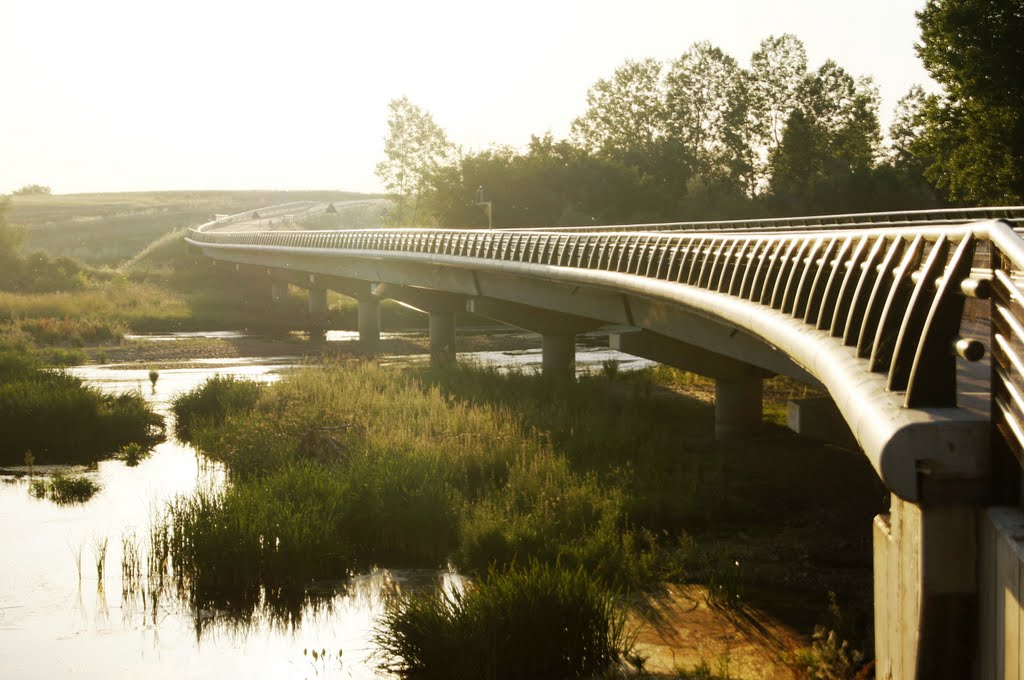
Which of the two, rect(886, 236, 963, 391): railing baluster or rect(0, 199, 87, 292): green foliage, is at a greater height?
rect(886, 236, 963, 391): railing baluster

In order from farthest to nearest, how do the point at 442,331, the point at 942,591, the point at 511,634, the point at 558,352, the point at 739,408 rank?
the point at 442,331, the point at 558,352, the point at 739,408, the point at 511,634, the point at 942,591

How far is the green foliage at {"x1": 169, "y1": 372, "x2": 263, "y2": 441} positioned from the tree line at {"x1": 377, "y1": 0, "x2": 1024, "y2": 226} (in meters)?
26.5

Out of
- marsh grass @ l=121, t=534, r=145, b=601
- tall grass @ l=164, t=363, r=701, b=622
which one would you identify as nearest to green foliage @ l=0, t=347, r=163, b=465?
tall grass @ l=164, t=363, r=701, b=622

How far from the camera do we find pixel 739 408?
26.6 meters

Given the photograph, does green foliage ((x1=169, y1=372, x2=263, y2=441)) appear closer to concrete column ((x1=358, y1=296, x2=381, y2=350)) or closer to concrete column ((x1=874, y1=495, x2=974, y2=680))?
concrete column ((x1=874, y1=495, x2=974, y2=680))

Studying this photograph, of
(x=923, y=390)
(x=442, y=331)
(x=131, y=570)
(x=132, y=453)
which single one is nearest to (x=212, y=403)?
(x=132, y=453)

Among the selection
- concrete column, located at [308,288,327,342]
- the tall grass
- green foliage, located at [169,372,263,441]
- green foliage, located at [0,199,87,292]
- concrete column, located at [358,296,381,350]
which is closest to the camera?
the tall grass

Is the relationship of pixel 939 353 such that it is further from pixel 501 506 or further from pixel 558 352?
pixel 558 352

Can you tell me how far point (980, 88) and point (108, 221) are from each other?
454 feet

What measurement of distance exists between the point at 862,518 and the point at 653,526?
3.20 meters

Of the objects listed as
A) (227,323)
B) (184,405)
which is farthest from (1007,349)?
(227,323)

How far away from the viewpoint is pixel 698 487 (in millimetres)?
20328

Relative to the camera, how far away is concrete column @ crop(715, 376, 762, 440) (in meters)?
26.6

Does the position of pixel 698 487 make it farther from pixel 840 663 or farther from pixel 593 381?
pixel 593 381
